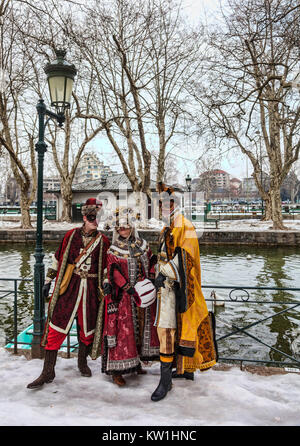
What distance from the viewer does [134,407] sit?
2861 mm

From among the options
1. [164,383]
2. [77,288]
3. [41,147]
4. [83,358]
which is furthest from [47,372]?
[41,147]

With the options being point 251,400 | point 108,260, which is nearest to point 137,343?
point 108,260

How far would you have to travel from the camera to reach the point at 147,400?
299 cm

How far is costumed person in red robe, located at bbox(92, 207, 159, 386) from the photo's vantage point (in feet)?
10.5

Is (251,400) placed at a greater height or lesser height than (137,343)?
lesser

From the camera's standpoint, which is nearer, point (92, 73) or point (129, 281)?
point (129, 281)

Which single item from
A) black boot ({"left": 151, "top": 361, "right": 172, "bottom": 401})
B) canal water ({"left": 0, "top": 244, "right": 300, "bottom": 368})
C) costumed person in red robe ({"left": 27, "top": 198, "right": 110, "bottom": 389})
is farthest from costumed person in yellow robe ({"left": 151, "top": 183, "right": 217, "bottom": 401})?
canal water ({"left": 0, "top": 244, "right": 300, "bottom": 368})

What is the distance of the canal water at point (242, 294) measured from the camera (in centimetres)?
602

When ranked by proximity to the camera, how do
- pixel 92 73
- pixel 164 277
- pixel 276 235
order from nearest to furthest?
pixel 164 277 < pixel 276 235 < pixel 92 73

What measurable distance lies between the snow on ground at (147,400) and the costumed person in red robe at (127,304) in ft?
0.90

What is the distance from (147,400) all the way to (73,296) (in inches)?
47.9

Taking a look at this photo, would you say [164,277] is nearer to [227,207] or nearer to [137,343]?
[137,343]

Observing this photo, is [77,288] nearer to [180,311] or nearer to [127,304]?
[127,304]
